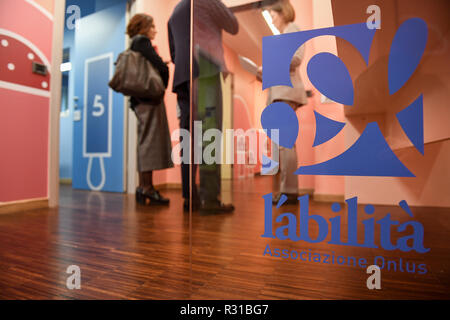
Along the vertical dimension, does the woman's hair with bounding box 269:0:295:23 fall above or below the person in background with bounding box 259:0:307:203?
above

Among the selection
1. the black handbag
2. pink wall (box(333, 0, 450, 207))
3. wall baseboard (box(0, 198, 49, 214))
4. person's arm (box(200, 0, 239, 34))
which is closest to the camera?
pink wall (box(333, 0, 450, 207))

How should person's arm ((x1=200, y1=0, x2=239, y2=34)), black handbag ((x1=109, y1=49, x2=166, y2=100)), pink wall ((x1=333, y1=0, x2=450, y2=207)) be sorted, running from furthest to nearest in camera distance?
black handbag ((x1=109, y1=49, x2=166, y2=100)) → person's arm ((x1=200, y1=0, x2=239, y2=34)) → pink wall ((x1=333, y1=0, x2=450, y2=207))

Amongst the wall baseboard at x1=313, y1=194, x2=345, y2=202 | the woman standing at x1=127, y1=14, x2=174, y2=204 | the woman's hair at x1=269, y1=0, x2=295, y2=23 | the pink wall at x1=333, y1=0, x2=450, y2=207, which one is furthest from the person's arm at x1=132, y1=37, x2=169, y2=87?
the wall baseboard at x1=313, y1=194, x2=345, y2=202

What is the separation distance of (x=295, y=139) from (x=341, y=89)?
0.15 m

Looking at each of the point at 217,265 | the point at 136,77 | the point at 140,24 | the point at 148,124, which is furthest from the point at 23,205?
the point at 217,265

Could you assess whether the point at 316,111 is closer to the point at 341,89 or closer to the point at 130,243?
the point at 341,89

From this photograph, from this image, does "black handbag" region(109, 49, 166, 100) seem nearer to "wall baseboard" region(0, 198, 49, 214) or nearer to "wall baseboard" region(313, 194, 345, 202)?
"wall baseboard" region(0, 198, 49, 214)

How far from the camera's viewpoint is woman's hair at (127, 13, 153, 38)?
1.88m

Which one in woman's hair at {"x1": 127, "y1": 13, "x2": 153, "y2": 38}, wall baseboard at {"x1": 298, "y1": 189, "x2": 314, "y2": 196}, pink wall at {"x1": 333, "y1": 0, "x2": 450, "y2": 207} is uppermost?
woman's hair at {"x1": 127, "y1": 13, "x2": 153, "y2": 38}

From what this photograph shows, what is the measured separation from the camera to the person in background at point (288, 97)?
66 centimetres

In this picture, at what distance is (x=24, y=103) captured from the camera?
1.73 metres

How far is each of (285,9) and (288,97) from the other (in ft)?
0.76

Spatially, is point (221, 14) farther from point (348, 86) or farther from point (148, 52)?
point (148, 52)

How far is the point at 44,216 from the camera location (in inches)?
61.5
